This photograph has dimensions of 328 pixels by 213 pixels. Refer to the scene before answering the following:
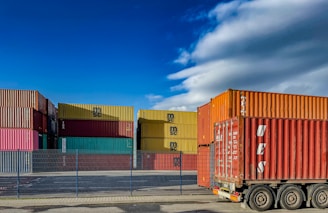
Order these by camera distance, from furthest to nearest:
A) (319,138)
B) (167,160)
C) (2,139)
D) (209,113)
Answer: (167,160) < (2,139) < (209,113) < (319,138)

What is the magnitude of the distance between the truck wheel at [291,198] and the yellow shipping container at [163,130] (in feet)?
101

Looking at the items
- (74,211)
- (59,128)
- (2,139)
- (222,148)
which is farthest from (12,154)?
(222,148)

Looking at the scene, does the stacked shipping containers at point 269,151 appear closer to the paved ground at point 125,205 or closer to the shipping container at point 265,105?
the paved ground at point 125,205

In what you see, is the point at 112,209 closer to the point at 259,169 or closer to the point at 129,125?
the point at 259,169

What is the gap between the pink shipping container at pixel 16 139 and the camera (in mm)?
30672

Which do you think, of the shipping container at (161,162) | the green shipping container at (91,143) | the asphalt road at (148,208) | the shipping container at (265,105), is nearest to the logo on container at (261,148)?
the asphalt road at (148,208)

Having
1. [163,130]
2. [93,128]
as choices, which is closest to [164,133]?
[163,130]

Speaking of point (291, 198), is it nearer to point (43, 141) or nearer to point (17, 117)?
point (17, 117)

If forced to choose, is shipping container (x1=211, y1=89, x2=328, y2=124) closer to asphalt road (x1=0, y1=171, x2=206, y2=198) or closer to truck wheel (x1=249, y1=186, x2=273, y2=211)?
truck wheel (x1=249, y1=186, x2=273, y2=211)

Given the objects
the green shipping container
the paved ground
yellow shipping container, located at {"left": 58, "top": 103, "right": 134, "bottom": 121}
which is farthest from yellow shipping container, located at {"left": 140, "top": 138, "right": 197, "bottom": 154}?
the paved ground

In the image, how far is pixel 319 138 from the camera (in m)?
11.0

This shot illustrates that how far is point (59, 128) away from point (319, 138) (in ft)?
112

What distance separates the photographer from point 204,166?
47.7 ft

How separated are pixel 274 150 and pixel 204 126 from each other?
5026mm
